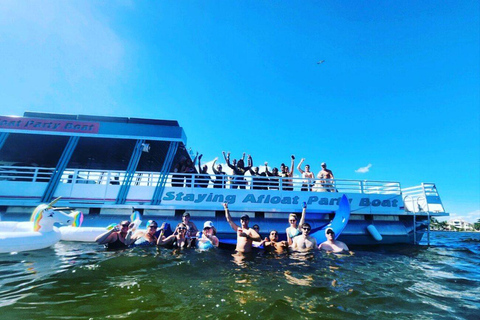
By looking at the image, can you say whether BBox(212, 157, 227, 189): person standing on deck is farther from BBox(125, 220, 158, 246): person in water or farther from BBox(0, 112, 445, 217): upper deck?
BBox(125, 220, 158, 246): person in water

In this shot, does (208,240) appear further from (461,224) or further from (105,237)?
(461,224)

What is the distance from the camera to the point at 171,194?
9359mm

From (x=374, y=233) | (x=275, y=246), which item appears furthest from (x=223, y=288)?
(x=374, y=233)

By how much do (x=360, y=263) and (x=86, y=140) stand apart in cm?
1280

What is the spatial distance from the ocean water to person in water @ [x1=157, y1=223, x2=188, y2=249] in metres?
1.07

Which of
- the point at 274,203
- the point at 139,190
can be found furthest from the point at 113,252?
the point at 274,203

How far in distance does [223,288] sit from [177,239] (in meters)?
3.78

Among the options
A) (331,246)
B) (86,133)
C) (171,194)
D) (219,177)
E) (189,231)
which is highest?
(86,133)

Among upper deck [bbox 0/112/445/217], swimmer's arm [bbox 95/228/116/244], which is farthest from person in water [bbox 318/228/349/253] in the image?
swimmer's arm [bbox 95/228/116/244]

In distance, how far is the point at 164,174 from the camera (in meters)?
9.61

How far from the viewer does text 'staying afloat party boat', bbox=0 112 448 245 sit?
8.99 metres

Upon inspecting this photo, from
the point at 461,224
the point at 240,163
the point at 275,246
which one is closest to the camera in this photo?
the point at 275,246

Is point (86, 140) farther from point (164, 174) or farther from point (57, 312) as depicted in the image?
point (57, 312)

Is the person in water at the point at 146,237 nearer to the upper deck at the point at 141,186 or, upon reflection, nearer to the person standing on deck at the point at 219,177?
the upper deck at the point at 141,186
